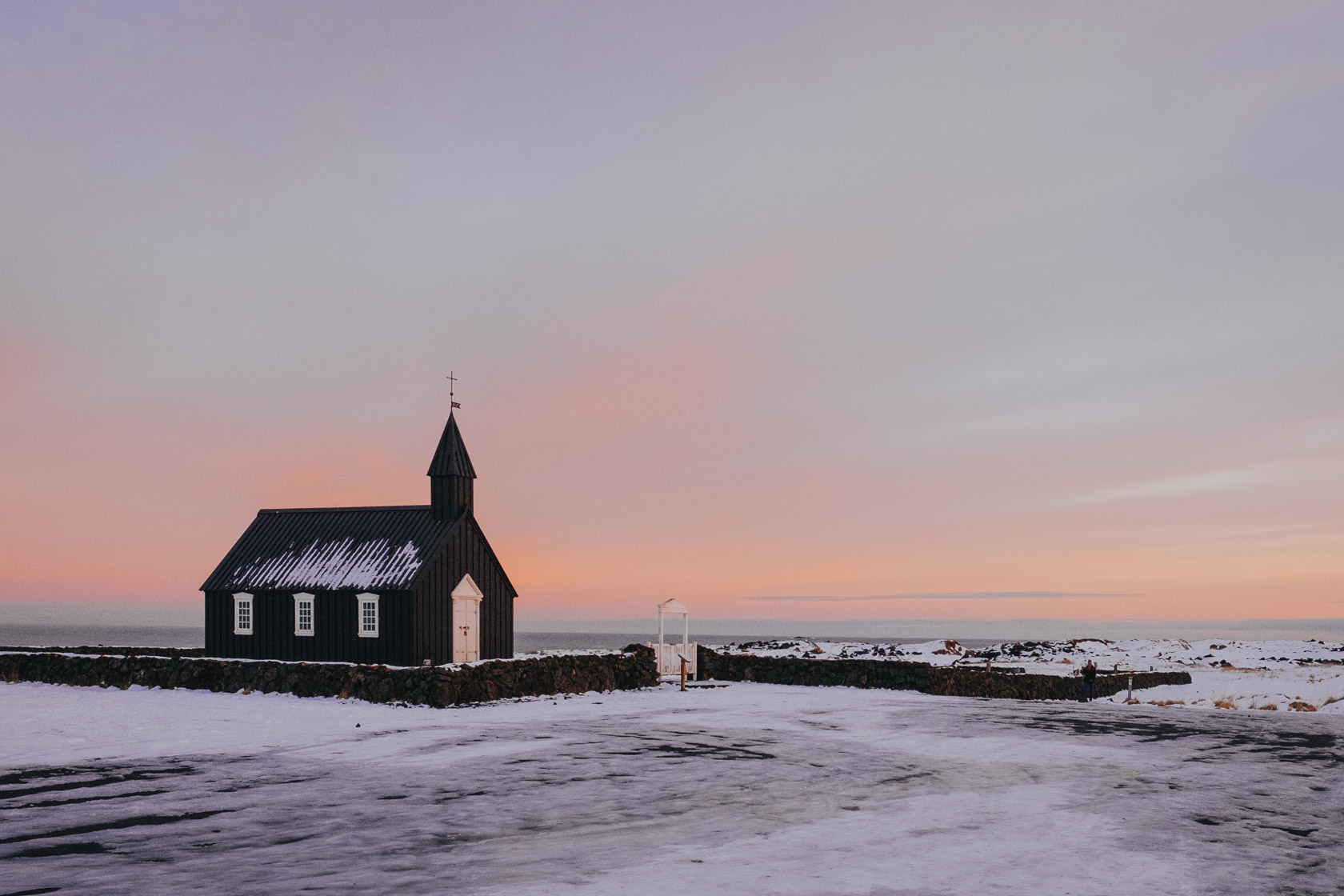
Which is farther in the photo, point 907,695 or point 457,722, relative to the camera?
point 907,695

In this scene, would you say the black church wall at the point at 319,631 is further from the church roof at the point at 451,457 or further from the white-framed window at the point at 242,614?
the church roof at the point at 451,457

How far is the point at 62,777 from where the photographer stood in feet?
53.6

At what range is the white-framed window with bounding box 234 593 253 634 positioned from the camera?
4050cm

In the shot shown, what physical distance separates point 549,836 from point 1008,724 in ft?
53.5

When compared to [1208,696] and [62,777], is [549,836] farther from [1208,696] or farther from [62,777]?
[1208,696]

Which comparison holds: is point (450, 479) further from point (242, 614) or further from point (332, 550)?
point (242, 614)

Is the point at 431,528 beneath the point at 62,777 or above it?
above

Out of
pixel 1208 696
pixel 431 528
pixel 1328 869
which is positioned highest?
pixel 431 528

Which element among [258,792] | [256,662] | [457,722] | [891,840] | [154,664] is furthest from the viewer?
[154,664]

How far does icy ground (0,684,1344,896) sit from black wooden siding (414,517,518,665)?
11616 mm

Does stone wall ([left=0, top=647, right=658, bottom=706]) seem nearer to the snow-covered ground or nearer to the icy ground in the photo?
the icy ground

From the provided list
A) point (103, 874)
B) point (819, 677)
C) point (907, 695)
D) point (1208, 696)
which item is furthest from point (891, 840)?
point (1208, 696)

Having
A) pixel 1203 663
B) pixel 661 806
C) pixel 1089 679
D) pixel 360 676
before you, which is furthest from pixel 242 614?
pixel 1203 663

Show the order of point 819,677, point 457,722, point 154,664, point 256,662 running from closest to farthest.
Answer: point 457,722 → point 256,662 → point 154,664 → point 819,677
